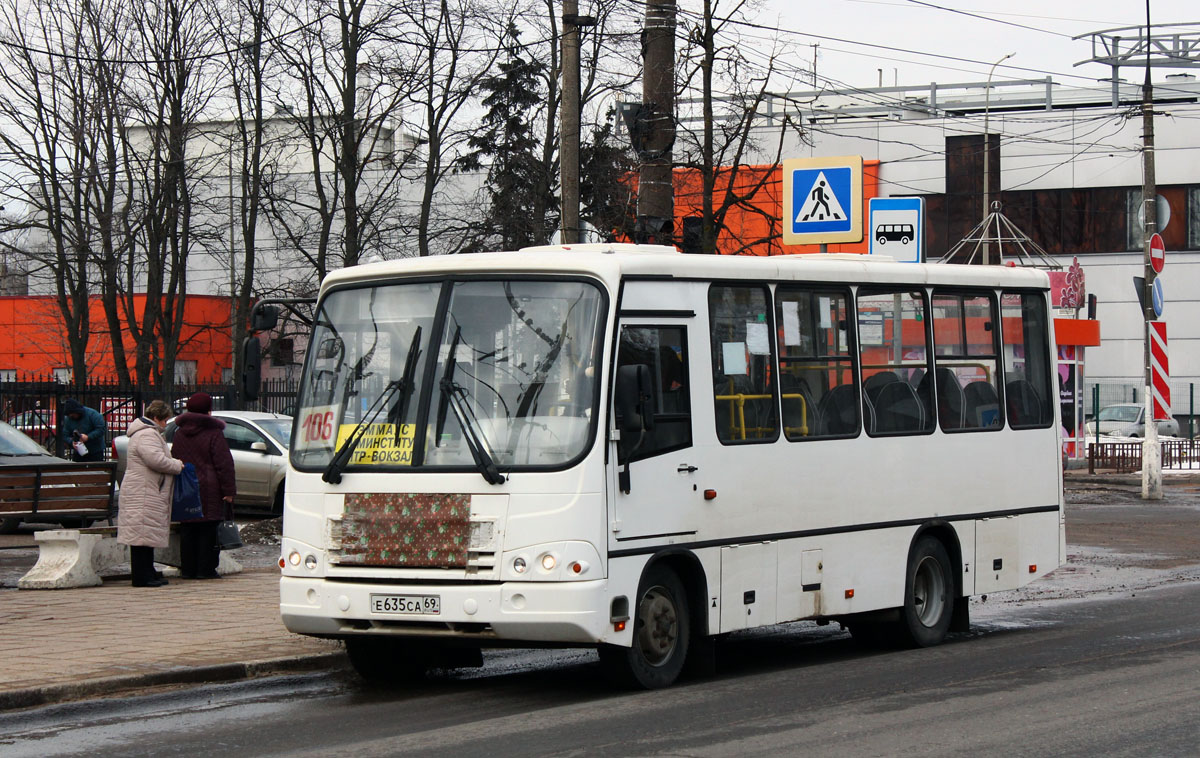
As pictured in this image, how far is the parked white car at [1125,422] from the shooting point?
53.2 metres

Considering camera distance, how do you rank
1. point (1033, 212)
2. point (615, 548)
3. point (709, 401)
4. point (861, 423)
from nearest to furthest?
point (615, 548) < point (709, 401) < point (861, 423) < point (1033, 212)

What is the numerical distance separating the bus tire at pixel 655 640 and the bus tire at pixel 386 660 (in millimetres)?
1611

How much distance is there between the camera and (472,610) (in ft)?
30.8

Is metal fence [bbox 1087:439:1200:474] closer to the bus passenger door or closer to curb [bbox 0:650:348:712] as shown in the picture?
the bus passenger door

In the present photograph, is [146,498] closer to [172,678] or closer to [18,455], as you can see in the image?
[172,678]

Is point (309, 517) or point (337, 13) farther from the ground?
point (337, 13)

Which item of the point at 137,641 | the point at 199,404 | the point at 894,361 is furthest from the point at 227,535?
the point at 894,361

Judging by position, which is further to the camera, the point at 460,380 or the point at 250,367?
the point at 250,367

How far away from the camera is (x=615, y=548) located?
9547mm

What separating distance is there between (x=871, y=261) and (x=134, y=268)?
32550 mm

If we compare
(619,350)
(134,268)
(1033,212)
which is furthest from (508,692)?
(1033,212)

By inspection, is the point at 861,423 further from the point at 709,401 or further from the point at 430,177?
the point at 430,177

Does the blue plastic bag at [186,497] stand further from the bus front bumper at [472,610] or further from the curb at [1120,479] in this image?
the curb at [1120,479]

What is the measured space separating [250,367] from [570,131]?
7067 mm
